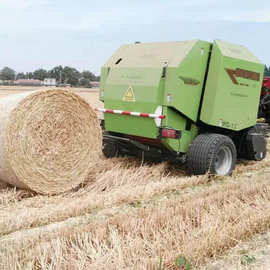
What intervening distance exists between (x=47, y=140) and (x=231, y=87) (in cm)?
281

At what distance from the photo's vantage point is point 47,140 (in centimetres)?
488

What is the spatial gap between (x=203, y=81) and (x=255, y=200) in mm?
2227

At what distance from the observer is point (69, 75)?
4531 cm

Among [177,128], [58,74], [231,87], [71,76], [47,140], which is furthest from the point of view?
[58,74]

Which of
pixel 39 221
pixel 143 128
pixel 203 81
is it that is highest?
pixel 203 81

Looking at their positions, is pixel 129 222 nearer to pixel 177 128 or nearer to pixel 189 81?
pixel 177 128

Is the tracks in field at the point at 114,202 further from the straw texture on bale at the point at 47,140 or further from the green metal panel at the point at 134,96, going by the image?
the green metal panel at the point at 134,96

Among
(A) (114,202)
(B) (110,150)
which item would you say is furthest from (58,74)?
Answer: (A) (114,202)

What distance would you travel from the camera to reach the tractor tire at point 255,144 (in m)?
6.74

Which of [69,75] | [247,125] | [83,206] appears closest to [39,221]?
[83,206]

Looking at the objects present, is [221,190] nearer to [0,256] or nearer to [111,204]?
[111,204]

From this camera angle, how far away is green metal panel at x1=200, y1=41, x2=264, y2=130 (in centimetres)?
580

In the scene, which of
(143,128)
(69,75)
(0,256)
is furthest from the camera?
(69,75)

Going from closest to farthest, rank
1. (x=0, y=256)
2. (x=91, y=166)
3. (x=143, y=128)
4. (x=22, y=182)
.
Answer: (x=0, y=256)
(x=22, y=182)
(x=91, y=166)
(x=143, y=128)
